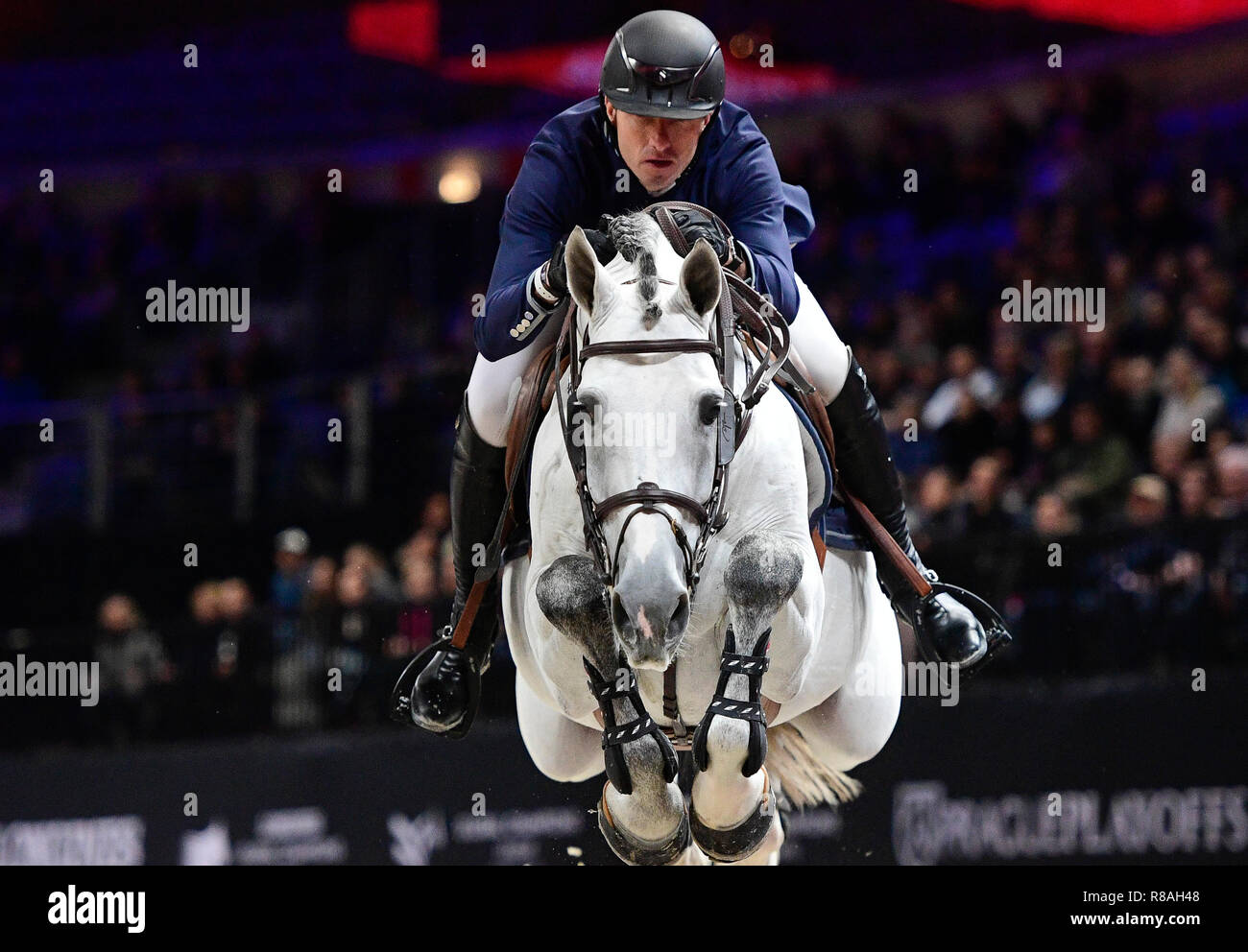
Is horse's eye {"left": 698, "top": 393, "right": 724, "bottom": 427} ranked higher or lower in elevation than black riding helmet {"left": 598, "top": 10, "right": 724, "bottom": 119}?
lower

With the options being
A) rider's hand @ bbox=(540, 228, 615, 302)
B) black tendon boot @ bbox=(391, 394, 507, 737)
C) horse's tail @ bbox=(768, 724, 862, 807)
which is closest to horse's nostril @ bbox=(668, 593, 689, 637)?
rider's hand @ bbox=(540, 228, 615, 302)

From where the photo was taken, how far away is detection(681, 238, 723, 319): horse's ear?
388 centimetres

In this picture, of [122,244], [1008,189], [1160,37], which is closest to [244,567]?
[122,244]

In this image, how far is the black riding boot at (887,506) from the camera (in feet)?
15.9

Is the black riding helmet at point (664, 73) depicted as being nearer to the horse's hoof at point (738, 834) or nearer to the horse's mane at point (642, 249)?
the horse's mane at point (642, 249)

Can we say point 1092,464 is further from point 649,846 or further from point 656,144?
point 649,846

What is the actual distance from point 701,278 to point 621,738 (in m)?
1.03

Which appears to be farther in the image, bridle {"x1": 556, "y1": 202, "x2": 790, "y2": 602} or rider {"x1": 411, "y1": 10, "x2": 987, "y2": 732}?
rider {"x1": 411, "y1": 10, "x2": 987, "y2": 732}

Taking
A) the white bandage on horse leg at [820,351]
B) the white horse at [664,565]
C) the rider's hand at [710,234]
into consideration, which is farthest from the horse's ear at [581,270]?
the white bandage on horse leg at [820,351]

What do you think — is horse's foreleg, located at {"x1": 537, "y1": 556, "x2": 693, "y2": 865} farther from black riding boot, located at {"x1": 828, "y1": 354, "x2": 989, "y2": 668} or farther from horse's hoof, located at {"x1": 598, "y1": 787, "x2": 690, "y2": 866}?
black riding boot, located at {"x1": 828, "y1": 354, "x2": 989, "y2": 668}

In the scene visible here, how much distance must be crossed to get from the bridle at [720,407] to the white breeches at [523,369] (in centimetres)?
45

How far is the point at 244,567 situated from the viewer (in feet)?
31.4

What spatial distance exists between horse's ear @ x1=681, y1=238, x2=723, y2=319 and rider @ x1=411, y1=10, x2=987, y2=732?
21cm

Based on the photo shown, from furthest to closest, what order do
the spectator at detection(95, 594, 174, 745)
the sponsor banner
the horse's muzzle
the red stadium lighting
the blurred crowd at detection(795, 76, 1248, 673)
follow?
the red stadium lighting, the spectator at detection(95, 594, 174, 745), the blurred crowd at detection(795, 76, 1248, 673), the sponsor banner, the horse's muzzle
